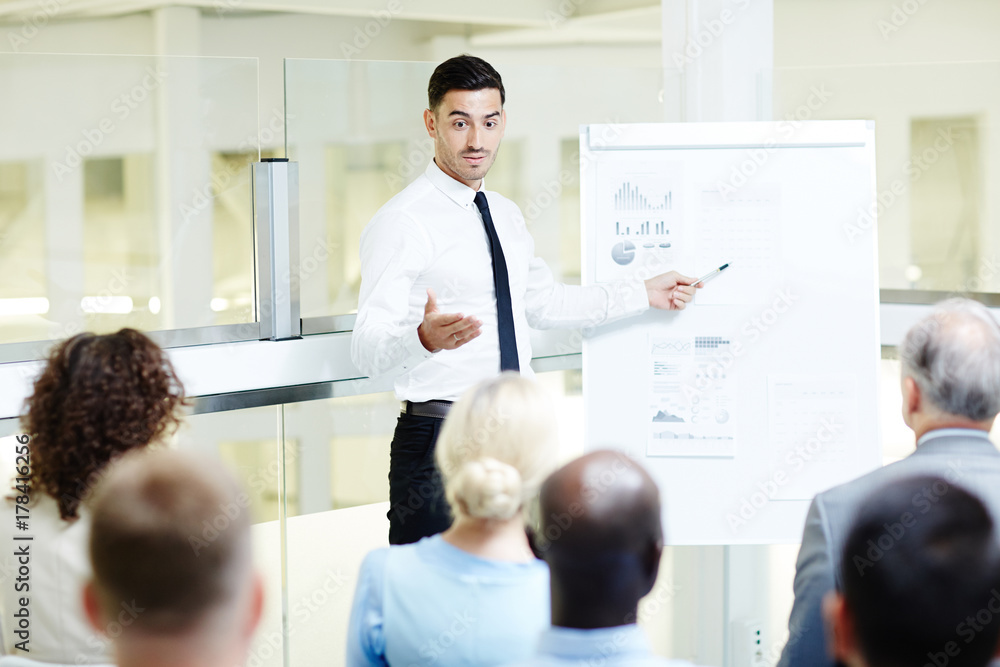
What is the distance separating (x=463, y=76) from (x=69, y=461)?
4.44 ft

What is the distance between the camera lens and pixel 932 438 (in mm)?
1562

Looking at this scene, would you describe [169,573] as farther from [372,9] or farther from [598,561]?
[372,9]

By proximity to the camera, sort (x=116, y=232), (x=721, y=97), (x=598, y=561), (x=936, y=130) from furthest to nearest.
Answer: (x=936, y=130), (x=116, y=232), (x=721, y=97), (x=598, y=561)

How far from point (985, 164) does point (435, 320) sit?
204 cm

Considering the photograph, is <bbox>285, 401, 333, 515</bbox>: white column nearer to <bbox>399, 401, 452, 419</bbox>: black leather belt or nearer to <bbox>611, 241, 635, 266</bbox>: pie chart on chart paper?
<bbox>399, 401, 452, 419</bbox>: black leather belt

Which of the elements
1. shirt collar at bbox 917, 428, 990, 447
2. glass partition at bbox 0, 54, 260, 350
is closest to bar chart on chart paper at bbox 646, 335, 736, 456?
shirt collar at bbox 917, 428, 990, 447

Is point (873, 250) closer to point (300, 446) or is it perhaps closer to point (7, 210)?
point (300, 446)

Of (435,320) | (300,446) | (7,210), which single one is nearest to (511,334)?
(435,320)

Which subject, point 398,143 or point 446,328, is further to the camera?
point 398,143

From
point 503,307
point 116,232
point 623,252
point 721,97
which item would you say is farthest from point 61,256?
point 721,97

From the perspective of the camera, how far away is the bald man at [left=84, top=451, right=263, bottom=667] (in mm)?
963

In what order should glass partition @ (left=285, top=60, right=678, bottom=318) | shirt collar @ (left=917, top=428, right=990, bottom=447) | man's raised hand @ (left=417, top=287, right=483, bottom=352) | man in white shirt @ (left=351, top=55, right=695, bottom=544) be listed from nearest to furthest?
1. shirt collar @ (left=917, top=428, right=990, bottom=447)
2. man's raised hand @ (left=417, top=287, right=483, bottom=352)
3. man in white shirt @ (left=351, top=55, right=695, bottom=544)
4. glass partition @ (left=285, top=60, right=678, bottom=318)

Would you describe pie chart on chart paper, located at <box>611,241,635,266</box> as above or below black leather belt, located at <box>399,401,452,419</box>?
above

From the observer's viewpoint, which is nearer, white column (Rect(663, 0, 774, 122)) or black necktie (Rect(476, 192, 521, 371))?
black necktie (Rect(476, 192, 521, 371))
